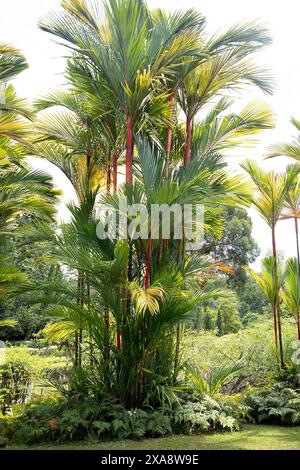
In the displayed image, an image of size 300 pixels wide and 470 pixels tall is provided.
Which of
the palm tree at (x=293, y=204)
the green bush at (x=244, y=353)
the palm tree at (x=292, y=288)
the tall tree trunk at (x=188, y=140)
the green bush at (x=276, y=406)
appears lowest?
the green bush at (x=276, y=406)

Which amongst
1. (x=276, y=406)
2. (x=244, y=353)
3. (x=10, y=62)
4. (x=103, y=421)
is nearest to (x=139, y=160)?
(x=10, y=62)

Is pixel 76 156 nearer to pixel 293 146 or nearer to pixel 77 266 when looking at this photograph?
pixel 77 266

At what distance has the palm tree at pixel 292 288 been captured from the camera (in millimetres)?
6789

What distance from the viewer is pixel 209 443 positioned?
4.61 metres

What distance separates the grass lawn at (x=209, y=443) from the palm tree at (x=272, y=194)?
1791mm

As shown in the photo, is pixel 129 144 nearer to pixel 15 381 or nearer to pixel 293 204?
pixel 293 204

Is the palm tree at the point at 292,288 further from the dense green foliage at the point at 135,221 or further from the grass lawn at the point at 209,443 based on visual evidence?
the grass lawn at the point at 209,443

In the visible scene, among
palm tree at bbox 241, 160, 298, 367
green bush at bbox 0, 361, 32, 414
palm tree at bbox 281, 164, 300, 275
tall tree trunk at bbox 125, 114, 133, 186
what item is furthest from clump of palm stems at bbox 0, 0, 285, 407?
green bush at bbox 0, 361, 32, 414

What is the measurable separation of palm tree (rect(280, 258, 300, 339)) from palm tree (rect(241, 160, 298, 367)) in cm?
21

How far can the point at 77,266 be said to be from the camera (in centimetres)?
489

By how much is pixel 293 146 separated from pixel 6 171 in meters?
4.02

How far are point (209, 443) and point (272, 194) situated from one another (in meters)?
3.46

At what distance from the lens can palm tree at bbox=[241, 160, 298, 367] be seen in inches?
263

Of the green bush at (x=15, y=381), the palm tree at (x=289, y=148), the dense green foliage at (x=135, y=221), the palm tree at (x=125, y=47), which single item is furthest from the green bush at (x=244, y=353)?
the palm tree at (x=125, y=47)
